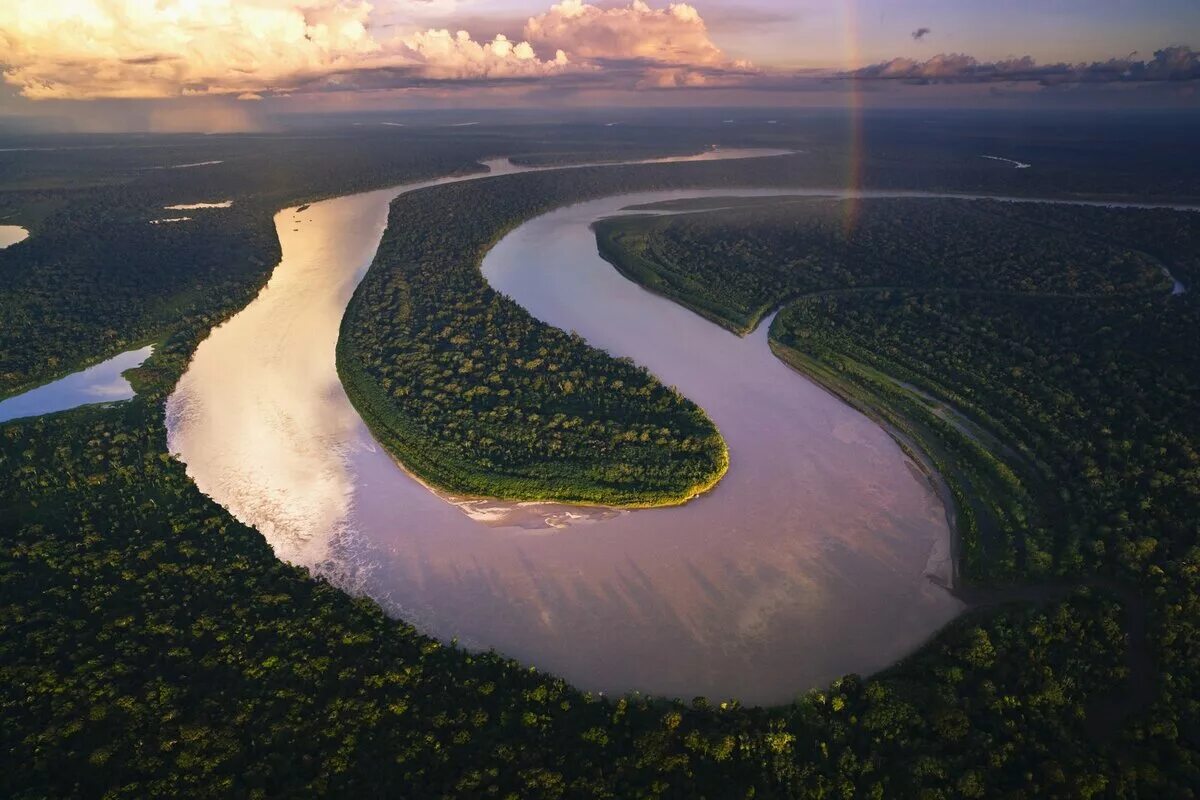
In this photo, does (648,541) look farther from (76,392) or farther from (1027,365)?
(76,392)

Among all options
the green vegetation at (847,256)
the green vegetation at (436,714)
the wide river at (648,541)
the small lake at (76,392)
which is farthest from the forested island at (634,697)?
the green vegetation at (847,256)

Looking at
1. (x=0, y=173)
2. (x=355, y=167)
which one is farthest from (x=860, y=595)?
(x=0, y=173)

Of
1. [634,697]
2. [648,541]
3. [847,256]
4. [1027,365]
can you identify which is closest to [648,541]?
[648,541]

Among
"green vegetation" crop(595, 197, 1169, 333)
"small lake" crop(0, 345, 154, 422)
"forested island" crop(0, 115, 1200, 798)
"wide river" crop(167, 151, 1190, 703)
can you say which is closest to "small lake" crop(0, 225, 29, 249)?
"forested island" crop(0, 115, 1200, 798)

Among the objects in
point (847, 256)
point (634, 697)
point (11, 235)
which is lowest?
point (11, 235)

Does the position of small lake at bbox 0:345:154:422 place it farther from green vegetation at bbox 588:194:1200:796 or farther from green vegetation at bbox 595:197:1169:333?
green vegetation at bbox 588:194:1200:796

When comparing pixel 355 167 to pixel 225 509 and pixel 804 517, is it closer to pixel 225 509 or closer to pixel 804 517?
pixel 225 509
